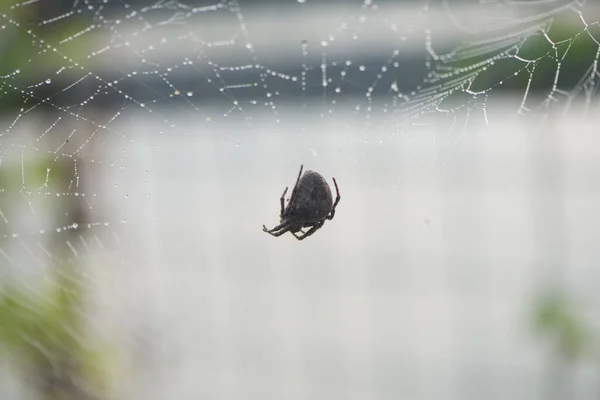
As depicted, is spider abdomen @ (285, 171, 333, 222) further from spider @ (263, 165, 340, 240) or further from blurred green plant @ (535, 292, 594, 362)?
blurred green plant @ (535, 292, 594, 362)

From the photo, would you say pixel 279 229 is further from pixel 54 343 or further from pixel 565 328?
pixel 565 328

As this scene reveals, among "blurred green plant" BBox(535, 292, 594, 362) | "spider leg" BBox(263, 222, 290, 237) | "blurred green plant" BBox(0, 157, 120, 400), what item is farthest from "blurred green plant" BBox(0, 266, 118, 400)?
"blurred green plant" BBox(535, 292, 594, 362)

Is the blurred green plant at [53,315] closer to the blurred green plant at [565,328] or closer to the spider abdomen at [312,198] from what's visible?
the spider abdomen at [312,198]

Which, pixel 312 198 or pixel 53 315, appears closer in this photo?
pixel 312 198

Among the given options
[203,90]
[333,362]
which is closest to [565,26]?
[203,90]

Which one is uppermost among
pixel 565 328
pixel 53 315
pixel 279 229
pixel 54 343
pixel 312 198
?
pixel 312 198

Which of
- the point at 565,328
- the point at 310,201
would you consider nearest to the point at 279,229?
the point at 310,201

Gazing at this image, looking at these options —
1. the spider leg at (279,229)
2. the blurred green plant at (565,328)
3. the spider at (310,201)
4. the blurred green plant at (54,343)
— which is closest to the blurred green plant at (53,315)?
the blurred green plant at (54,343)

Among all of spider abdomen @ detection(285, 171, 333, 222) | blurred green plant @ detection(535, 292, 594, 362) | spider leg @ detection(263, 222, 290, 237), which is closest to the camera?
spider abdomen @ detection(285, 171, 333, 222)

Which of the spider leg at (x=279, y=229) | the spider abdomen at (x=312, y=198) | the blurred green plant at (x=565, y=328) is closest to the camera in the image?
the spider abdomen at (x=312, y=198)

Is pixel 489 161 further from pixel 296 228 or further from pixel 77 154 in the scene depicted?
pixel 77 154

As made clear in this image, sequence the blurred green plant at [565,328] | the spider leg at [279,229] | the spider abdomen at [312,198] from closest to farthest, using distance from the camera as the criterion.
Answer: the spider abdomen at [312,198] < the spider leg at [279,229] < the blurred green plant at [565,328]

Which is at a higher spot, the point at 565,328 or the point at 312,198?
the point at 312,198

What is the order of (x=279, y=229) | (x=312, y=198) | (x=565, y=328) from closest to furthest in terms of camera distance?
(x=312, y=198) < (x=279, y=229) < (x=565, y=328)
